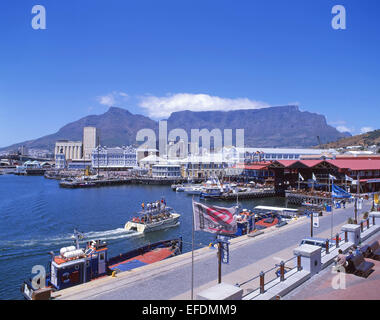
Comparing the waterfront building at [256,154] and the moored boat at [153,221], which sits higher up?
the waterfront building at [256,154]

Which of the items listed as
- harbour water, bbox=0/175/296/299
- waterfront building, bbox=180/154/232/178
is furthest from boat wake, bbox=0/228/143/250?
waterfront building, bbox=180/154/232/178

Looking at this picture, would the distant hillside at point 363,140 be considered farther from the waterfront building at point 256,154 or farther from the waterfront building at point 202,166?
the waterfront building at point 202,166

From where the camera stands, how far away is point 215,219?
10773 millimetres

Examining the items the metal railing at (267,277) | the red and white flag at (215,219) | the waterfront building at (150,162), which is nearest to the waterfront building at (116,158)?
the waterfront building at (150,162)

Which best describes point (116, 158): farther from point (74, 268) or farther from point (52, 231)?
point (74, 268)

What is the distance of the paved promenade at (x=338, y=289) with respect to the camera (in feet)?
32.4

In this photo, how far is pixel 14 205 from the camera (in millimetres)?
49250

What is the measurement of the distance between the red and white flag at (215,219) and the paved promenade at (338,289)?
2.94 m

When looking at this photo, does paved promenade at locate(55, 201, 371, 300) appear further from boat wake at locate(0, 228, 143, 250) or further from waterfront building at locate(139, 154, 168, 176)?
waterfront building at locate(139, 154, 168, 176)

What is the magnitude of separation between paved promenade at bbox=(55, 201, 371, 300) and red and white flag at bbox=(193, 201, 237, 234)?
2.70m

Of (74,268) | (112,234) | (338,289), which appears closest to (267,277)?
(338,289)

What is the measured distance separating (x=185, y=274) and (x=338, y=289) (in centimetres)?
600
